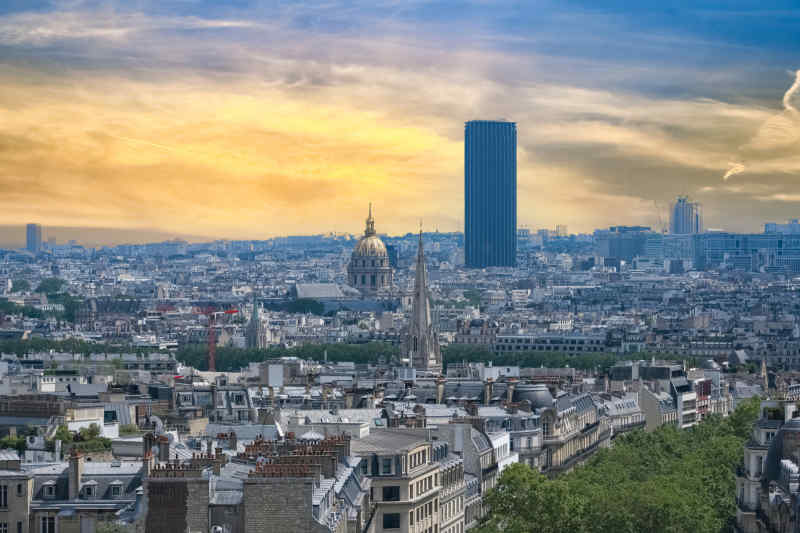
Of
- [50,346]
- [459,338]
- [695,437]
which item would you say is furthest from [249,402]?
[459,338]

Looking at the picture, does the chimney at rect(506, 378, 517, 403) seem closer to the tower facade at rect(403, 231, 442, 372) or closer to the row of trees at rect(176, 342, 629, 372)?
the tower facade at rect(403, 231, 442, 372)

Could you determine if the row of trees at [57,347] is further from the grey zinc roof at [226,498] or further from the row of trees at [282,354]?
the grey zinc roof at [226,498]

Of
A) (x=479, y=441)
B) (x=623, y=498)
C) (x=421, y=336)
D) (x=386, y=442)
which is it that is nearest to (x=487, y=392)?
(x=479, y=441)

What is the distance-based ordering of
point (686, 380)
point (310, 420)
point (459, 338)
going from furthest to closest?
point (459, 338)
point (686, 380)
point (310, 420)

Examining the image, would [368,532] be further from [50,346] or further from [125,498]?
[50,346]

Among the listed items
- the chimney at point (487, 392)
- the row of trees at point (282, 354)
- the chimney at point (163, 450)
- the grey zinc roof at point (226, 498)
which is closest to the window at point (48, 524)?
the chimney at point (163, 450)

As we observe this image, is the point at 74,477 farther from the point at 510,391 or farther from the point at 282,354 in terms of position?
the point at 282,354

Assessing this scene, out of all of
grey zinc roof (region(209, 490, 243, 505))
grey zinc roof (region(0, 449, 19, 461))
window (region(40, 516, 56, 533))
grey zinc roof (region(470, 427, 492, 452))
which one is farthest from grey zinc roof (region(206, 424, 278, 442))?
grey zinc roof (region(209, 490, 243, 505))
